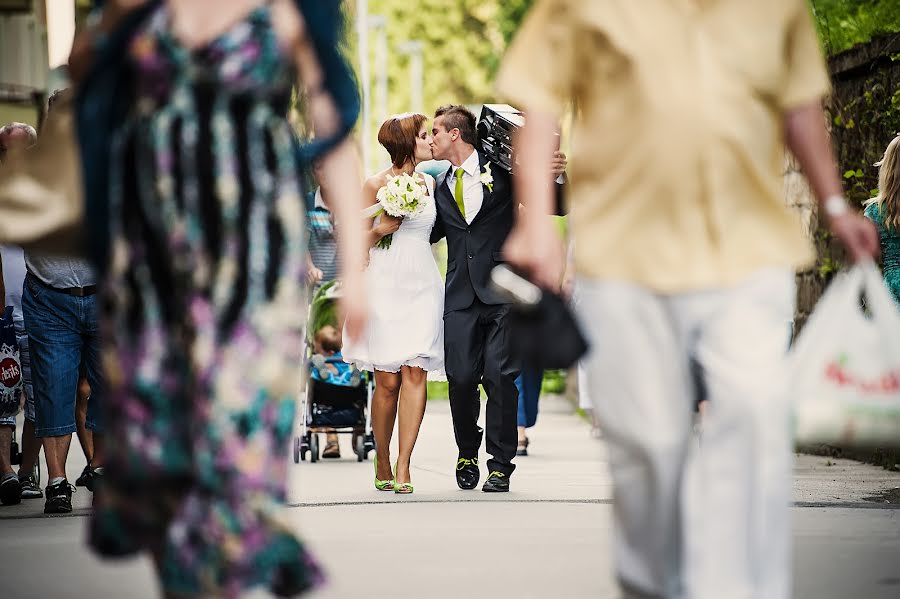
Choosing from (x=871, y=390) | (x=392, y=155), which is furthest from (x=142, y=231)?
(x=392, y=155)

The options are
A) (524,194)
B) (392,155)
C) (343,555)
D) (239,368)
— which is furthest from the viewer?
(392,155)

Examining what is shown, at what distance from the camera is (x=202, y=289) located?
3709 millimetres

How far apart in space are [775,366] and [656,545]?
0.50 meters

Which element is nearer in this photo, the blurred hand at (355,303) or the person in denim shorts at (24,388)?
the blurred hand at (355,303)

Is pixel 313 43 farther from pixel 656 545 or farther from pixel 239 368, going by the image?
pixel 656 545

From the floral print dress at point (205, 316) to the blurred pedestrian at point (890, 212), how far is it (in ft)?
19.2

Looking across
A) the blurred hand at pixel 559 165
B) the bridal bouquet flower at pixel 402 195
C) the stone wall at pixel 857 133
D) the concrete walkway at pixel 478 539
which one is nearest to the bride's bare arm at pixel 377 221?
the bridal bouquet flower at pixel 402 195

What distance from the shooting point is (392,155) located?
10562 millimetres

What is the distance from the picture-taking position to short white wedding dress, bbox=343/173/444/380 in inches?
397

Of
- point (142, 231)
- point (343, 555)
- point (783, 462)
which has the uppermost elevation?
point (142, 231)

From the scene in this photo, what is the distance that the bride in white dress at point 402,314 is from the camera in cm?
1000

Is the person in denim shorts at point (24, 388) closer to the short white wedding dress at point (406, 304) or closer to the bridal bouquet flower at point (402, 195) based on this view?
the short white wedding dress at point (406, 304)

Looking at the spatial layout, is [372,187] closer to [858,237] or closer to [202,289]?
[858,237]

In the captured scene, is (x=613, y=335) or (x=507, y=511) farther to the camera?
(x=507, y=511)
